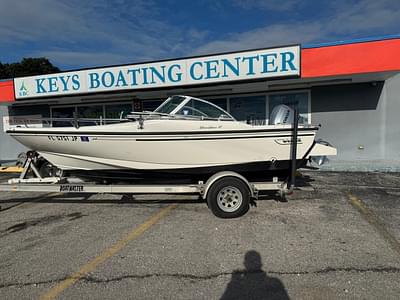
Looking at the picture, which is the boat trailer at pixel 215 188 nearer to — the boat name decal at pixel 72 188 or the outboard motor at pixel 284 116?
the boat name decal at pixel 72 188

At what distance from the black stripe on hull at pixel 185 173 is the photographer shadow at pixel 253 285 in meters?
2.18

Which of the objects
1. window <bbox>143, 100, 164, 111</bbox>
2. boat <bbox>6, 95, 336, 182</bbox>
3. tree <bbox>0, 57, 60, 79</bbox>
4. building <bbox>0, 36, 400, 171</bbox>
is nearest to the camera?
boat <bbox>6, 95, 336, 182</bbox>

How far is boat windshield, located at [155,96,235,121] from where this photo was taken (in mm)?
5281

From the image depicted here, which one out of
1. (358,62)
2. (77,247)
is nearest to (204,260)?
(77,247)

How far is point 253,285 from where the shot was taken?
2770 millimetres

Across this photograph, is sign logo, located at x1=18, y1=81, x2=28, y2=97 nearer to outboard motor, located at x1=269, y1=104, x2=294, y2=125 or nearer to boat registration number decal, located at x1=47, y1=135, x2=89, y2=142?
boat registration number decal, located at x1=47, y1=135, x2=89, y2=142

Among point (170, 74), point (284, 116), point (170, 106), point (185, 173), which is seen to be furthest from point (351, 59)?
point (185, 173)

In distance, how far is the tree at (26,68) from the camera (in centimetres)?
4291

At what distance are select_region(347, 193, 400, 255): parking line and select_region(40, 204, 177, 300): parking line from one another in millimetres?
3426

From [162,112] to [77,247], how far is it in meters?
2.80

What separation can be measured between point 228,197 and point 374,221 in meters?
2.39

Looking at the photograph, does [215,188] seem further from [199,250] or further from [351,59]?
[351,59]

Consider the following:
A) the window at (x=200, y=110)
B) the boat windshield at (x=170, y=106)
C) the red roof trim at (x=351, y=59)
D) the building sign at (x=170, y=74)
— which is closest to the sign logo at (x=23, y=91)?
the building sign at (x=170, y=74)

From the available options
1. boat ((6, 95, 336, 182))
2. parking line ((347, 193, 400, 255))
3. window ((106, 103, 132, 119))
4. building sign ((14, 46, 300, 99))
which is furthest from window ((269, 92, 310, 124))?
window ((106, 103, 132, 119))
